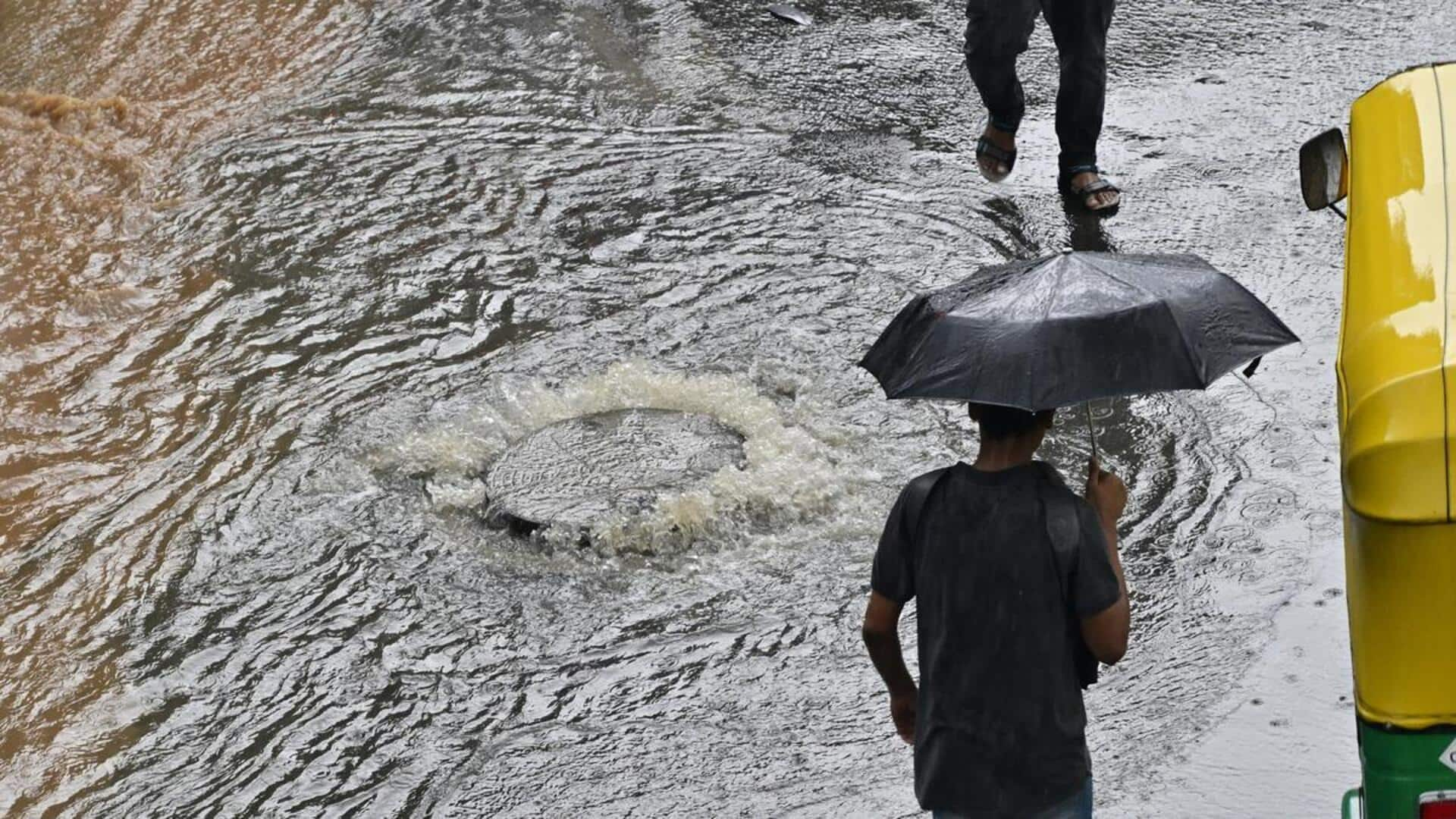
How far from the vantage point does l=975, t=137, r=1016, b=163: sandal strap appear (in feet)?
25.3

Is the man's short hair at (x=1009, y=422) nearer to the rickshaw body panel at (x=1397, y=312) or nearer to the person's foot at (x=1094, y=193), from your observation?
the rickshaw body panel at (x=1397, y=312)

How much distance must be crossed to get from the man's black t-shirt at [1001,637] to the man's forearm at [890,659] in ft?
0.44

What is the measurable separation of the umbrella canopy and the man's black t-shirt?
17cm

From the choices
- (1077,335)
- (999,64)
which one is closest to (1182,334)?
(1077,335)

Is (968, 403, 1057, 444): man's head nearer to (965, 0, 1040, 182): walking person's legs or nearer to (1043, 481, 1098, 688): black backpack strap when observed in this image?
(1043, 481, 1098, 688): black backpack strap

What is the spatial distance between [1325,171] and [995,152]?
4.26 meters

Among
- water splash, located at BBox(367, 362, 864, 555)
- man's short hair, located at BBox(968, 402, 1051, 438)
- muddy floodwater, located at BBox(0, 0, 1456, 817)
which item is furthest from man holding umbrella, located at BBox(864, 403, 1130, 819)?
water splash, located at BBox(367, 362, 864, 555)

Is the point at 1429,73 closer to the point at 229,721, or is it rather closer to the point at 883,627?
the point at 883,627

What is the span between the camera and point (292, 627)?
204 inches

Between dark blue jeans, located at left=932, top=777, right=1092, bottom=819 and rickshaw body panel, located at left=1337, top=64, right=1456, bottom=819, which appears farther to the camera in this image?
dark blue jeans, located at left=932, top=777, right=1092, bottom=819

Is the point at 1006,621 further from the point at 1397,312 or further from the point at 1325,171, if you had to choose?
the point at 1325,171

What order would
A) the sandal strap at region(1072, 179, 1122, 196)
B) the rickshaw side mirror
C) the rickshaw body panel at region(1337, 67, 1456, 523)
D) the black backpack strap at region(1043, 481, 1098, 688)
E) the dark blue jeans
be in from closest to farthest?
1. the rickshaw body panel at region(1337, 67, 1456, 523)
2. the black backpack strap at region(1043, 481, 1098, 688)
3. the dark blue jeans
4. the rickshaw side mirror
5. the sandal strap at region(1072, 179, 1122, 196)

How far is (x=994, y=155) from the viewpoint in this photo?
773 centimetres

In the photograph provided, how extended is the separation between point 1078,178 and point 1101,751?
3663 mm
